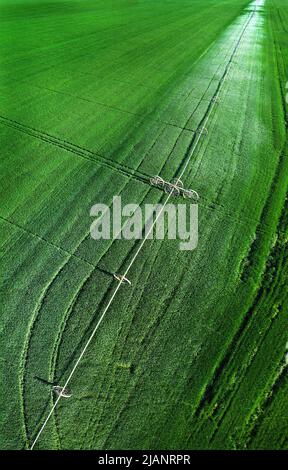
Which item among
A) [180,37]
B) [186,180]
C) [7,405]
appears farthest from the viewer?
[180,37]

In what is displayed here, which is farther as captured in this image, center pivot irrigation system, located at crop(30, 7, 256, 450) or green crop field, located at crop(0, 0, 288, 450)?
center pivot irrigation system, located at crop(30, 7, 256, 450)

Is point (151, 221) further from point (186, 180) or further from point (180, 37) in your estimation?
point (180, 37)

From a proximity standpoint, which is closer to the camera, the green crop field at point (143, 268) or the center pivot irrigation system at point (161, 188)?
the green crop field at point (143, 268)

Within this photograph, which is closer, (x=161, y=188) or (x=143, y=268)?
(x=143, y=268)

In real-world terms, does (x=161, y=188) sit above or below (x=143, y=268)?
above

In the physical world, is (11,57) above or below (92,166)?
above
